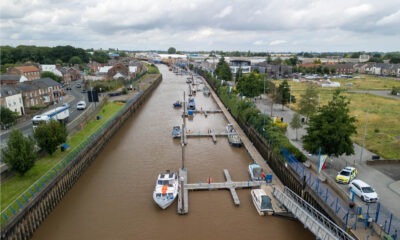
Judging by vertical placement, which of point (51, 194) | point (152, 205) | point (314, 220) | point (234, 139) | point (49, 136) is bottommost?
point (152, 205)

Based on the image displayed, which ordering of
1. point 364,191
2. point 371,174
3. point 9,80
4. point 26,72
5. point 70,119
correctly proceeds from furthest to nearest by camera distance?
point 26,72
point 9,80
point 70,119
point 371,174
point 364,191

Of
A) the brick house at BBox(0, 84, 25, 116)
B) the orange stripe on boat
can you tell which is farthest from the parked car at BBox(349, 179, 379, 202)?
the brick house at BBox(0, 84, 25, 116)

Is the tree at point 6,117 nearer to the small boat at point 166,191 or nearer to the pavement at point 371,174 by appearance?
the small boat at point 166,191

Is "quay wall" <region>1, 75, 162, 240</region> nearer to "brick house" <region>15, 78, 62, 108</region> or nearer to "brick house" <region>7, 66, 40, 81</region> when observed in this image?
"brick house" <region>15, 78, 62, 108</region>

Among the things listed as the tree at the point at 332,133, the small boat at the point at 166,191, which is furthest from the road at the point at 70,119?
the tree at the point at 332,133

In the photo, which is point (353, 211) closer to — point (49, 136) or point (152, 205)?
point (152, 205)

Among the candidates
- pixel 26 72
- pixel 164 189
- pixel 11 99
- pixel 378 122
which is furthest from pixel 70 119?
pixel 26 72

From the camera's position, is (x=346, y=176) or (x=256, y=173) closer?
(x=346, y=176)
